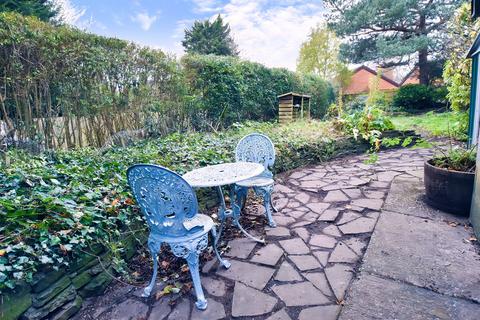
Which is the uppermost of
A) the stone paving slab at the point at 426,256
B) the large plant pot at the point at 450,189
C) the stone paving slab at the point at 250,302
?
the large plant pot at the point at 450,189

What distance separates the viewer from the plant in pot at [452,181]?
2508 mm

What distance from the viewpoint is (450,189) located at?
259 cm

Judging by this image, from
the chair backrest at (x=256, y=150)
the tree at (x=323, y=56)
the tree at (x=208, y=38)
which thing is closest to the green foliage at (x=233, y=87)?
the chair backrest at (x=256, y=150)

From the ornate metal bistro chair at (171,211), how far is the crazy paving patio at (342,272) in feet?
0.72

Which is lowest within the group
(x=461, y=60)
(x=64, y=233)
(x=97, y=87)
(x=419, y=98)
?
(x=64, y=233)

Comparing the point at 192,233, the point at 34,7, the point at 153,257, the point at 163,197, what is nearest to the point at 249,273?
the point at 192,233

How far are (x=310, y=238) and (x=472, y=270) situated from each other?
1.14m

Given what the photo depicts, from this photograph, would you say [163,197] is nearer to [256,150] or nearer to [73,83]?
[256,150]

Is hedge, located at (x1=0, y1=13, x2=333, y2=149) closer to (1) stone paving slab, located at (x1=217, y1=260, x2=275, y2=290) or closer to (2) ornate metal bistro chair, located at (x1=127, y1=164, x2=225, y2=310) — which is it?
(2) ornate metal bistro chair, located at (x1=127, y1=164, x2=225, y2=310)

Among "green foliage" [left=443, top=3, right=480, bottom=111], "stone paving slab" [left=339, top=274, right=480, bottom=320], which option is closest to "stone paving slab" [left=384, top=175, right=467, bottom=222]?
"stone paving slab" [left=339, top=274, right=480, bottom=320]

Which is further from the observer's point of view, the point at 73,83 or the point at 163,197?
the point at 73,83

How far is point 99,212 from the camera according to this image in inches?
75.7

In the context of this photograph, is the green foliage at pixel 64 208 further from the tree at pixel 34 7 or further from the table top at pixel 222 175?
the tree at pixel 34 7

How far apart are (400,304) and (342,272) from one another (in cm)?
41
